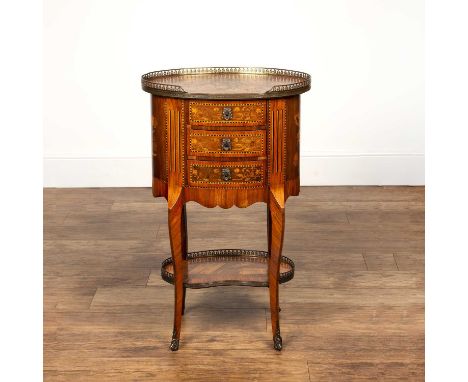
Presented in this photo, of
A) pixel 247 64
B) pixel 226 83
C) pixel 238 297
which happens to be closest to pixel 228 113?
pixel 226 83

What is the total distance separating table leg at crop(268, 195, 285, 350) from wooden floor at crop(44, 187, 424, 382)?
0.08m

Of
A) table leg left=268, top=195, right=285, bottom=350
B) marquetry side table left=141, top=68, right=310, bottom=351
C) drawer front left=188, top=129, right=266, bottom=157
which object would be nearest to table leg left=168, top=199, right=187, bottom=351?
marquetry side table left=141, top=68, right=310, bottom=351

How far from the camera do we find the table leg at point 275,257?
3.27 metres

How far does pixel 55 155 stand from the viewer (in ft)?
19.8

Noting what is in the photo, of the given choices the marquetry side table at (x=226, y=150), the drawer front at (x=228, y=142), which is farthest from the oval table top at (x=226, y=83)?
the drawer front at (x=228, y=142)

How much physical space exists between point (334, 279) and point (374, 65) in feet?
7.08

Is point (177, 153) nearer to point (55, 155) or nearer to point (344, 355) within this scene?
point (344, 355)

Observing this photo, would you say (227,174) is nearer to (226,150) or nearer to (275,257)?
(226,150)

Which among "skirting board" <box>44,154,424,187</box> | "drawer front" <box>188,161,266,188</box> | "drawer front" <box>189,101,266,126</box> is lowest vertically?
"skirting board" <box>44,154,424,187</box>

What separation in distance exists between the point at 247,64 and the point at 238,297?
2.25m

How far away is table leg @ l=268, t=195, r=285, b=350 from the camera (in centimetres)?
327

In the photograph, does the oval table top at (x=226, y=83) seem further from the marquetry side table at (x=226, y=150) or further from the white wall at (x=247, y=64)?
the white wall at (x=247, y=64)

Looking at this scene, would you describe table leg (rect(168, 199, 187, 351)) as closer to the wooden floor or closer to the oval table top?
the wooden floor
